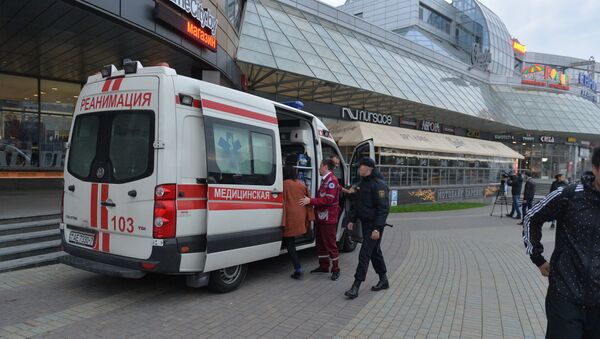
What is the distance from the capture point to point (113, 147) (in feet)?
15.1

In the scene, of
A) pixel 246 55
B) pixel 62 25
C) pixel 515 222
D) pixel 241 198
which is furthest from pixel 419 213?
pixel 62 25

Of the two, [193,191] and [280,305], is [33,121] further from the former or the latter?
[280,305]

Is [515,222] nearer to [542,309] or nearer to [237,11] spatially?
[542,309]

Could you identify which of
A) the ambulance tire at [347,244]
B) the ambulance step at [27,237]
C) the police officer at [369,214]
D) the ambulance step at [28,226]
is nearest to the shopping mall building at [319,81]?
the ambulance step at [28,226]

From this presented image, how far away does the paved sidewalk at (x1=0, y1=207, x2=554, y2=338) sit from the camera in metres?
4.00

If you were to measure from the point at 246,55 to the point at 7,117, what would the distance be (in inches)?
291

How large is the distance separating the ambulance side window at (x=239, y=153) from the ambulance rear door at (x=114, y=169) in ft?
2.22

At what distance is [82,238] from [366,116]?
18.3 m

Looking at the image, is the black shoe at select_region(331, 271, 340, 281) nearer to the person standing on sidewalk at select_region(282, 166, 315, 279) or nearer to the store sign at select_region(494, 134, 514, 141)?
the person standing on sidewalk at select_region(282, 166, 315, 279)

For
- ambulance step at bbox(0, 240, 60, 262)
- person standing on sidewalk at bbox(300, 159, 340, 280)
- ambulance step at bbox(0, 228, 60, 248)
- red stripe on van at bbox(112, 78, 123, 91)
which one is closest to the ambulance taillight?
red stripe on van at bbox(112, 78, 123, 91)

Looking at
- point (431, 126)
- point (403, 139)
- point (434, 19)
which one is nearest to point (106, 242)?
point (403, 139)

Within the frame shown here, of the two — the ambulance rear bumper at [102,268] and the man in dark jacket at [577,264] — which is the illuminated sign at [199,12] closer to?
the ambulance rear bumper at [102,268]

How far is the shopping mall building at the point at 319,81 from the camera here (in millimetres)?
8578

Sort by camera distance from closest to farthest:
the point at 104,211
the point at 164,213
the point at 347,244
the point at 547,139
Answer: the point at 164,213, the point at 104,211, the point at 347,244, the point at 547,139
